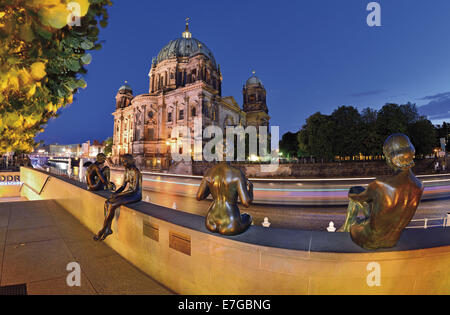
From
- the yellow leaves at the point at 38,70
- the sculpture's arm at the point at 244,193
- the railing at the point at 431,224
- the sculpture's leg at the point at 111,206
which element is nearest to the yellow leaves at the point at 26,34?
the yellow leaves at the point at 38,70

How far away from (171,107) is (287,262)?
171 ft

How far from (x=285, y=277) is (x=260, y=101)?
72794mm

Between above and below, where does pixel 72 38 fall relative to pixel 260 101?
below

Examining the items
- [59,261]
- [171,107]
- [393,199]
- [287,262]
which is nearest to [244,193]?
[287,262]

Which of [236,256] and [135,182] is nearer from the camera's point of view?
[236,256]

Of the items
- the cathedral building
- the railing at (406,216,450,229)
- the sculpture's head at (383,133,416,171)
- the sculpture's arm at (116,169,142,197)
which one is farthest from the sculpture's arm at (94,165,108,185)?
the cathedral building

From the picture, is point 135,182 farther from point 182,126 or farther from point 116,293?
point 182,126

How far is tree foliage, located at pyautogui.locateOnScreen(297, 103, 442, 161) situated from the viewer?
32862mm

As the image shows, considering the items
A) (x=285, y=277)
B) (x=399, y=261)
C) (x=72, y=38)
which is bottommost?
(x=285, y=277)

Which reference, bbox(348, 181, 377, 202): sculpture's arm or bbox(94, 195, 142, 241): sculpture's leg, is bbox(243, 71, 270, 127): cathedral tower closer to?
bbox(94, 195, 142, 241): sculpture's leg

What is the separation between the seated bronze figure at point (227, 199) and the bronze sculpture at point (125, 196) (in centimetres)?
224

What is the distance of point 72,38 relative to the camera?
7.95 ft
